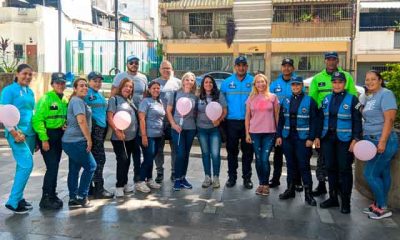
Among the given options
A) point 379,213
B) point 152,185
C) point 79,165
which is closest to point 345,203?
point 379,213

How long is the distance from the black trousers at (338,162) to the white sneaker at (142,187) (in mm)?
2451

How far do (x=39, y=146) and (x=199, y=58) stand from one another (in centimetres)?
2428

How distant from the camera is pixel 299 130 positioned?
219 inches

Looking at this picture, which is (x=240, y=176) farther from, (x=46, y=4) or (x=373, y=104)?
(x=46, y=4)

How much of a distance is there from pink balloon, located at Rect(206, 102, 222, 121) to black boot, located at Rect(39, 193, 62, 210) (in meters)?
2.28

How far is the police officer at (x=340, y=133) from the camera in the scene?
514cm

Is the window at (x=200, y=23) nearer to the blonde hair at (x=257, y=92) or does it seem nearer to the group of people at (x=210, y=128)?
the group of people at (x=210, y=128)

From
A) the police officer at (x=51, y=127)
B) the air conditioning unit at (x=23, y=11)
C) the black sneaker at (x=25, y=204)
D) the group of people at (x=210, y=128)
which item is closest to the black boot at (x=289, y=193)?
the group of people at (x=210, y=128)

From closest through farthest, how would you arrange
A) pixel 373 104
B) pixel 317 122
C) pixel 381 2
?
pixel 373 104 → pixel 317 122 → pixel 381 2

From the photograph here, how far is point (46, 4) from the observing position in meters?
28.0

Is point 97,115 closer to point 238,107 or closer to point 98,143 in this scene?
point 98,143

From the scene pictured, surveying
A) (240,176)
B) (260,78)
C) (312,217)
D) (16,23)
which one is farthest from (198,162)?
(16,23)

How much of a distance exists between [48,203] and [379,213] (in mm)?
3984

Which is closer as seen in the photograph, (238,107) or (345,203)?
(345,203)
